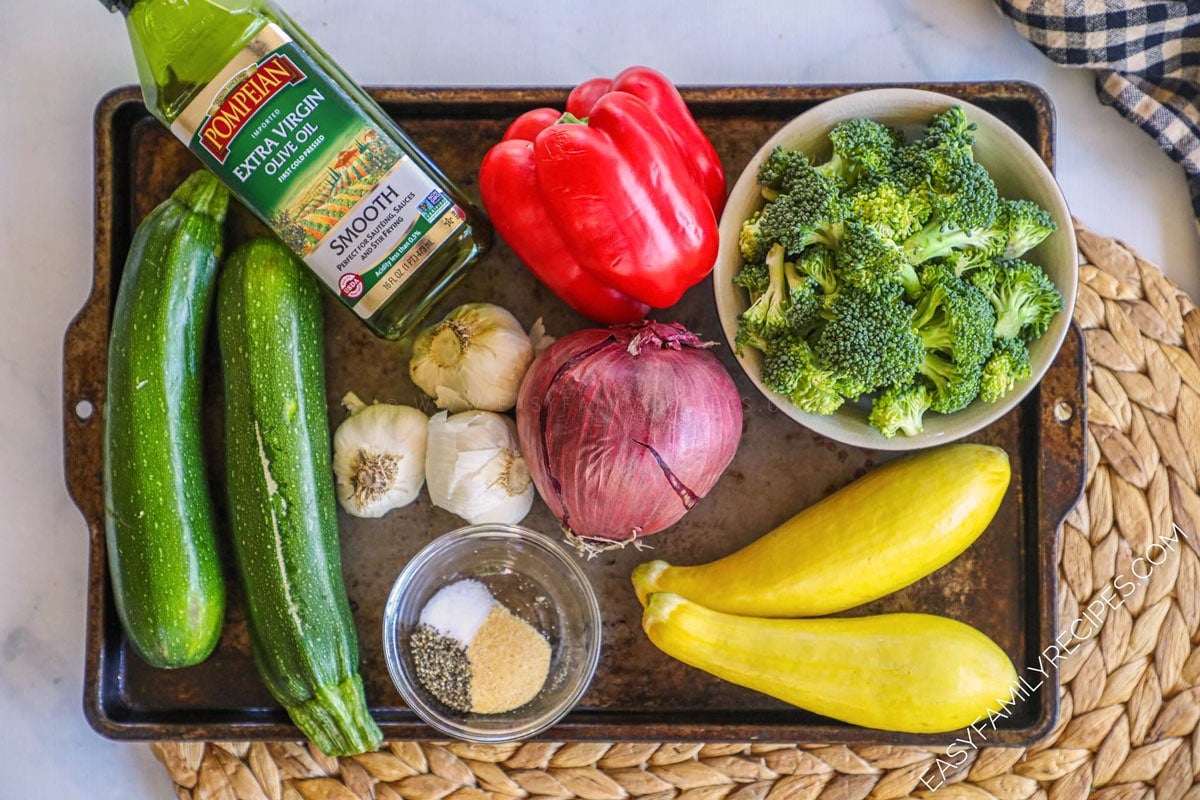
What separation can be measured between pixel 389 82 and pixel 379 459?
1.91 ft

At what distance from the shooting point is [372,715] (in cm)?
142

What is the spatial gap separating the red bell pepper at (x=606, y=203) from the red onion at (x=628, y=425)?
78 mm

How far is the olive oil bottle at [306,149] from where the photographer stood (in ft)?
3.86

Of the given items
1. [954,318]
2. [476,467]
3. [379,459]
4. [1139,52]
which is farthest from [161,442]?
[1139,52]

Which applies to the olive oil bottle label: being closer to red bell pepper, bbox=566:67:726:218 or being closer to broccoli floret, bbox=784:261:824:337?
red bell pepper, bbox=566:67:726:218

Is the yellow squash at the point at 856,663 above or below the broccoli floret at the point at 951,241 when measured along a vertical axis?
below

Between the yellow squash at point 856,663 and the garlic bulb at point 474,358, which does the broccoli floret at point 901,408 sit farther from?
the garlic bulb at point 474,358

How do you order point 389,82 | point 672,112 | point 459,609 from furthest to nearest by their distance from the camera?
point 389,82 → point 459,609 → point 672,112

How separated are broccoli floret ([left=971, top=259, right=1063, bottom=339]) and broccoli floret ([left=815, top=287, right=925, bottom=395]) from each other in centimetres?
12

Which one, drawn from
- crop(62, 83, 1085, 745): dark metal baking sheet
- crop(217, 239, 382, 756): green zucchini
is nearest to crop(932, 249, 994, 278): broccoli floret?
crop(62, 83, 1085, 745): dark metal baking sheet

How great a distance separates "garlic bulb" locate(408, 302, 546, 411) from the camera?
134 centimetres

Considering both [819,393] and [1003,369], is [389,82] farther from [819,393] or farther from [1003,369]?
[1003,369]

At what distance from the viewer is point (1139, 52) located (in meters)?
1.46

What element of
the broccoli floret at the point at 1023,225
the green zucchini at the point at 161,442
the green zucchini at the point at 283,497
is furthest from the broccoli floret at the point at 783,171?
the green zucchini at the point at 161,442
